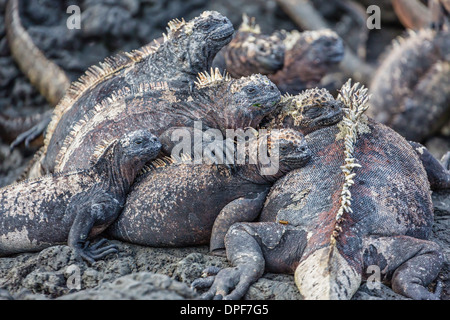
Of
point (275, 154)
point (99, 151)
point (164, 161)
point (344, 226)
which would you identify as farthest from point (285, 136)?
point (99, 151)

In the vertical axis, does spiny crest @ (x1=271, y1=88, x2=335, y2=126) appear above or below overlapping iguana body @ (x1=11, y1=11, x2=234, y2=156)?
below

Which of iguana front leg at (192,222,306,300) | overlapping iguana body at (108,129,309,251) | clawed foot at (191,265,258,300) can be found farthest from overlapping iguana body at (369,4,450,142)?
clawed foot at (191,265,258,300)

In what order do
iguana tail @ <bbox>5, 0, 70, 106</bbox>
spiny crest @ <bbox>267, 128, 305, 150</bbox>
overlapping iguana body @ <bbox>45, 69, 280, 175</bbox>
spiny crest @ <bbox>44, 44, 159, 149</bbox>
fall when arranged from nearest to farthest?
A: spiny crest @ <bbox>267, 128, 305, 150</bbox> < overlapping iguana body @ <bbox>45, 69, 280, 175</bbox> < spiny crest @ <bbox>44, 44, 159, 149</bbox> < iguana tail @ <bbox>5, 0, 70, 106</bbox>

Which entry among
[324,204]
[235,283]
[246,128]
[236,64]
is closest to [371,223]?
[324,204]

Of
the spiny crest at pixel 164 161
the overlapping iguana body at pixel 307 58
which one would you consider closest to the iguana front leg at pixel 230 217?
the spiny crest at pixel 164 161

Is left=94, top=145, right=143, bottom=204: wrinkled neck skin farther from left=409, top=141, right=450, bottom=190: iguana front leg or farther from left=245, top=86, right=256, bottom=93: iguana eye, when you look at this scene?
left=409, top=141, right=450, bottom=190: iguana front leg

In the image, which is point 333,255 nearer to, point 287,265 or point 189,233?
point 287,265

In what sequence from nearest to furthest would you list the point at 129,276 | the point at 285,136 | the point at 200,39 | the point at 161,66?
the point at 129,276, the point at 285,136, the point at 200,39, the point at 161,66

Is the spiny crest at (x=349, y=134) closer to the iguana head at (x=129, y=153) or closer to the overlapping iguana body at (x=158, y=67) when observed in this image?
the overlapping iguana body at (x=158, y=67)

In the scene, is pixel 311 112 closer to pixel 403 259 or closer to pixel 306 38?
pixel 403 259
